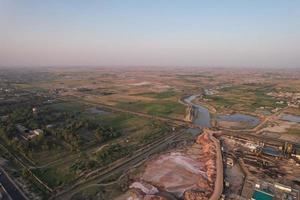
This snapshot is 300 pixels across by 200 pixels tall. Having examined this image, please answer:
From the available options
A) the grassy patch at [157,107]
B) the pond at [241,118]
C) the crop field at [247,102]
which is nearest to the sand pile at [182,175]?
the pond at [241,118]

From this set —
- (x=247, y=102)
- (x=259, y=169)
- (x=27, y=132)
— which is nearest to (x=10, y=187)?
(x=27, y=132)

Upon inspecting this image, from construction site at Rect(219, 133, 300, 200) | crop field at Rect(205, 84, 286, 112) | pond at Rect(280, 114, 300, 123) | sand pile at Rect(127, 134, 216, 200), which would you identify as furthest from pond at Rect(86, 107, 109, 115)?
pond at Rect(280, 114, 300, 123)

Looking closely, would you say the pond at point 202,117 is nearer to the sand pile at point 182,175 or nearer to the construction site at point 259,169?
the construction site at point 259,169

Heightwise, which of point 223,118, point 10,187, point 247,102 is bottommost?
point 10,187

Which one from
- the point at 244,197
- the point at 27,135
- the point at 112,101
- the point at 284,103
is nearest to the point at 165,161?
the point at 244,197

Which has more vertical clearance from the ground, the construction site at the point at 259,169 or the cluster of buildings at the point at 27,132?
the cluster of buildings at the point at 27,132

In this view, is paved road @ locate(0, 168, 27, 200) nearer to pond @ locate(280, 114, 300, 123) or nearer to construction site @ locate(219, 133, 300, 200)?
construction site @ locate(219, 133, 300, 200)

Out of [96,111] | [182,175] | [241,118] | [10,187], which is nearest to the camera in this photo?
[10,187]

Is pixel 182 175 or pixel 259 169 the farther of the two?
pixel 259 169

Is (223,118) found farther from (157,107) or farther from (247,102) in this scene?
(247,102)

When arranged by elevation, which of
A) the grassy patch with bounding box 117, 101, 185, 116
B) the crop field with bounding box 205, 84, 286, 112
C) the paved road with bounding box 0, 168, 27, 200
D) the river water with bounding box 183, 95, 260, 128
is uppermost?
the crop field with bounding box 205, 84, 286, 112
